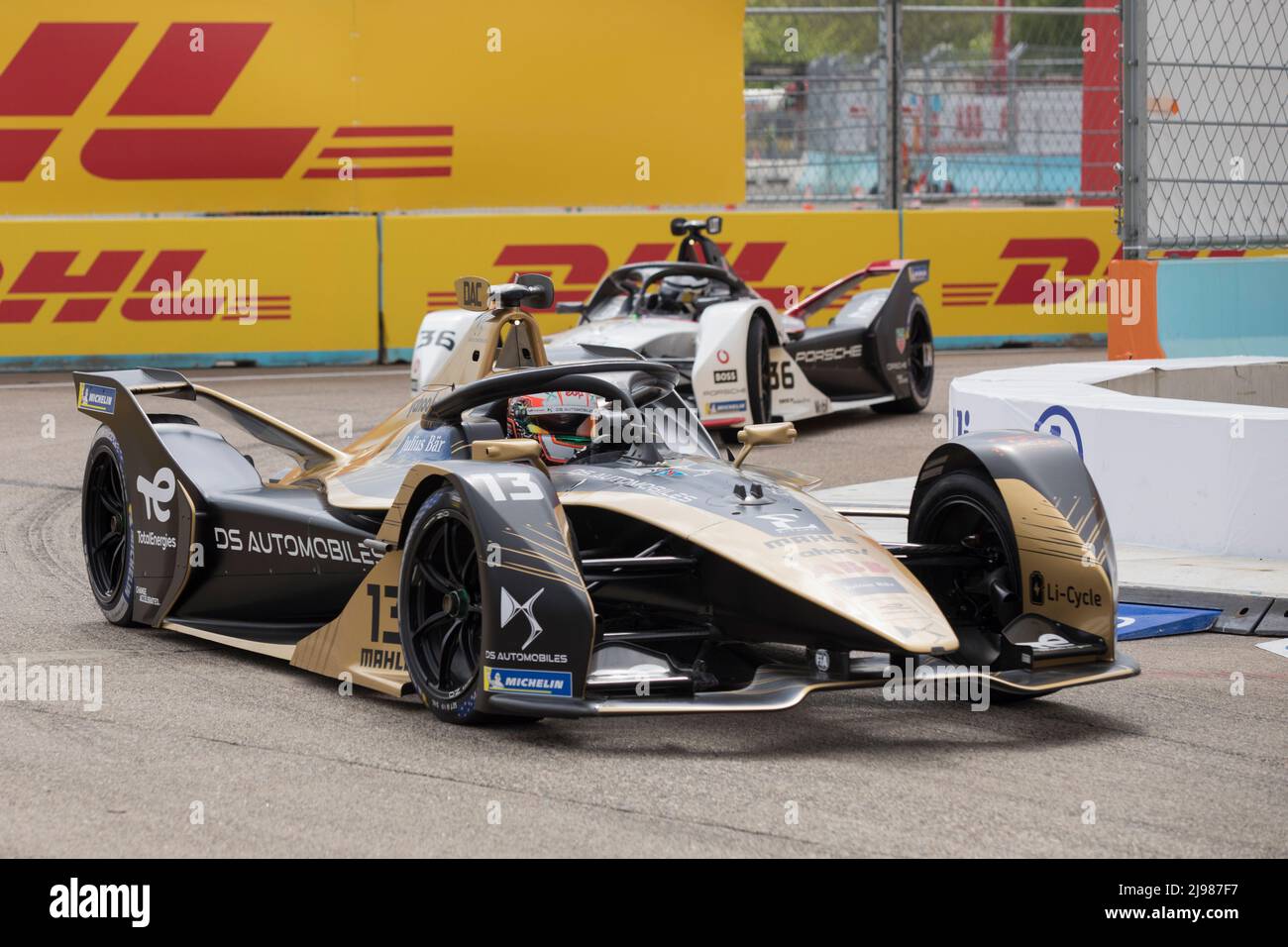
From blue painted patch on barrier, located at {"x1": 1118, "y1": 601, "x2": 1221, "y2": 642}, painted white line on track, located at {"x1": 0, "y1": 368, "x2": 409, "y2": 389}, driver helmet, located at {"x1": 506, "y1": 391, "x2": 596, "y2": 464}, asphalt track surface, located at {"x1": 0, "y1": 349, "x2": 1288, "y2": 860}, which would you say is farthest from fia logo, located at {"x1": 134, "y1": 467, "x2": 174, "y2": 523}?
painted white line on track, located at {"x1": 0, "y1": 368, "x2": 409, "y2": 389}

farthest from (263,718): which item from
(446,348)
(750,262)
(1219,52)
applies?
(750,262)

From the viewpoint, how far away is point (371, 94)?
18547mm

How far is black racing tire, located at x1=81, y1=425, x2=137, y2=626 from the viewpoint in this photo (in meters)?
7.27

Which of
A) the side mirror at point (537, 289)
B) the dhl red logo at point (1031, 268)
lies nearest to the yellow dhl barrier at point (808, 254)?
the dhl red logo at point (1031, 268)

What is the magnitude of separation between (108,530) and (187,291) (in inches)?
378

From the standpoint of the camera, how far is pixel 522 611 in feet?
17.3

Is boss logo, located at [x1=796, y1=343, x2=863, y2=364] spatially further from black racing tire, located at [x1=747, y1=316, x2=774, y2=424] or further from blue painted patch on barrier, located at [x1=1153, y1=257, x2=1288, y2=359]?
blue painted patch on barrier, located at [x1=1153, y1=257, x2=1288, y2=359]

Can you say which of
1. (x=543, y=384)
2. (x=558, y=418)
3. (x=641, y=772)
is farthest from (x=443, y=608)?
(x=558, y=418)

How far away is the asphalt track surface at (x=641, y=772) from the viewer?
178 inches

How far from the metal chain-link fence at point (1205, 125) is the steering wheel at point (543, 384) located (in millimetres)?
5657

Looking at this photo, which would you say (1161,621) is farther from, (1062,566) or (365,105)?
(365,105)
